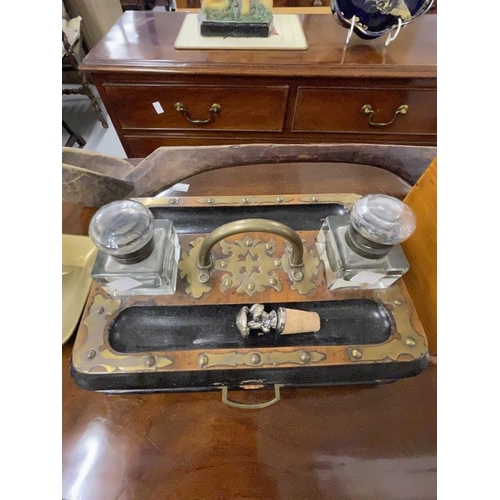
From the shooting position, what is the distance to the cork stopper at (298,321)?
0.42 m

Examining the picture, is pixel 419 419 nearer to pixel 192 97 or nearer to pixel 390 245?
pixel 390 245

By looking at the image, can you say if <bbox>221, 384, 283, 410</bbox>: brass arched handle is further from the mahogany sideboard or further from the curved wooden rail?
the mahogany sideboard

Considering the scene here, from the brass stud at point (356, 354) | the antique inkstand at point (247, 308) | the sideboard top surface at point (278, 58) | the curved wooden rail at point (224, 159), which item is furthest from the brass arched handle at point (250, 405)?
the sideboard top surface at point (278, 58)

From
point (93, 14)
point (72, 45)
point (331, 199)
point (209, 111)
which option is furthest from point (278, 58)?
point (93, 14)

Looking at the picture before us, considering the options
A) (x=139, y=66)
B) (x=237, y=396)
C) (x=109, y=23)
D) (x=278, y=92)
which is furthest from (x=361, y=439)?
(x=109, y=23)

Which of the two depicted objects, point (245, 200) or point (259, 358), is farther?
point (245, 200)

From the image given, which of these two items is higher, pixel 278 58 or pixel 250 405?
pixel 278 58

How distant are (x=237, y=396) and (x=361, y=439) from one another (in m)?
0.18

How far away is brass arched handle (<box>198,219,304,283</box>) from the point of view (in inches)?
15.3

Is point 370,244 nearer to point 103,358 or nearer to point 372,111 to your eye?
point 103,358

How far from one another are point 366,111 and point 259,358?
0.92 m

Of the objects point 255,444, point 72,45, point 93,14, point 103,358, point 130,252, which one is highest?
point 93,14

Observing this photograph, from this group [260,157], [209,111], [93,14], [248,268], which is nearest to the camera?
[248,268]

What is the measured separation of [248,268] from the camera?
0.49 m
